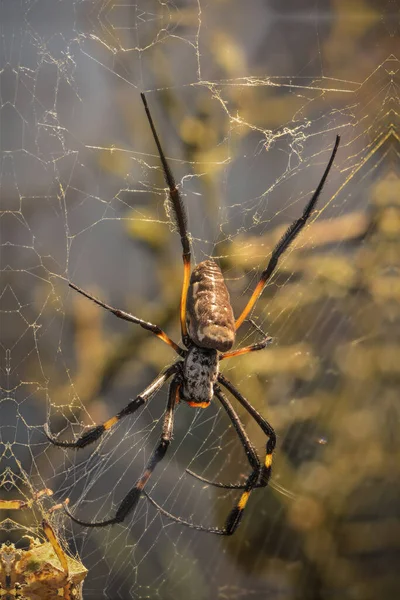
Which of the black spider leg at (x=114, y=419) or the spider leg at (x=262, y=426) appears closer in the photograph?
the black spider leg at (x=114, y=419)

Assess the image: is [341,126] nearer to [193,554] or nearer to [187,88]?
[187,88]

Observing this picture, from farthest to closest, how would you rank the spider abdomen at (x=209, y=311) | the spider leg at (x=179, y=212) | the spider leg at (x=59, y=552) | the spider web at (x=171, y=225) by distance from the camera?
the spider web at (x=171, y=225), the spider leg at (x=59, y=552), the spider abdomen at (x=209, y=311), the spider leg at (x=179, y=212)

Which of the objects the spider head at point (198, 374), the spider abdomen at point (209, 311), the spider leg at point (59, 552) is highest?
the spider abdomen at point (209, 311)

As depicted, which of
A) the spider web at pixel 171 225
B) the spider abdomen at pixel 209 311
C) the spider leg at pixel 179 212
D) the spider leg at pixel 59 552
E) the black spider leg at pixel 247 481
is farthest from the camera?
the spider web at pixel 171 225

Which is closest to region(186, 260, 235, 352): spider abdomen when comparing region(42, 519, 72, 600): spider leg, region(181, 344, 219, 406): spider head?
region(181, 344, 219, 406): spider head

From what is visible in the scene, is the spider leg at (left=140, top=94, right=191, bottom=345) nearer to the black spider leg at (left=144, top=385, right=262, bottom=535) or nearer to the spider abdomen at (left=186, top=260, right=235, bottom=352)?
the spider abdomen at (left=186, top=260, right=235, bottom=352)

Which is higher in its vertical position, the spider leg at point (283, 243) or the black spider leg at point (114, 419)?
the spider leg at point (283, 243)

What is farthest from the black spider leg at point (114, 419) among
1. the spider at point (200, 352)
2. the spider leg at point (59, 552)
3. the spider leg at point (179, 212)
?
the spider leg at point (59, 552)

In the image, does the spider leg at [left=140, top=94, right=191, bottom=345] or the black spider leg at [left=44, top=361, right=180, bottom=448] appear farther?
the black spider leg at [left=44, top=361, right=180, bottom=448]

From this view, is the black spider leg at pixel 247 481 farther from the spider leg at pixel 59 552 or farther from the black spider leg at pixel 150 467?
the spider leg at pixel 59 552
